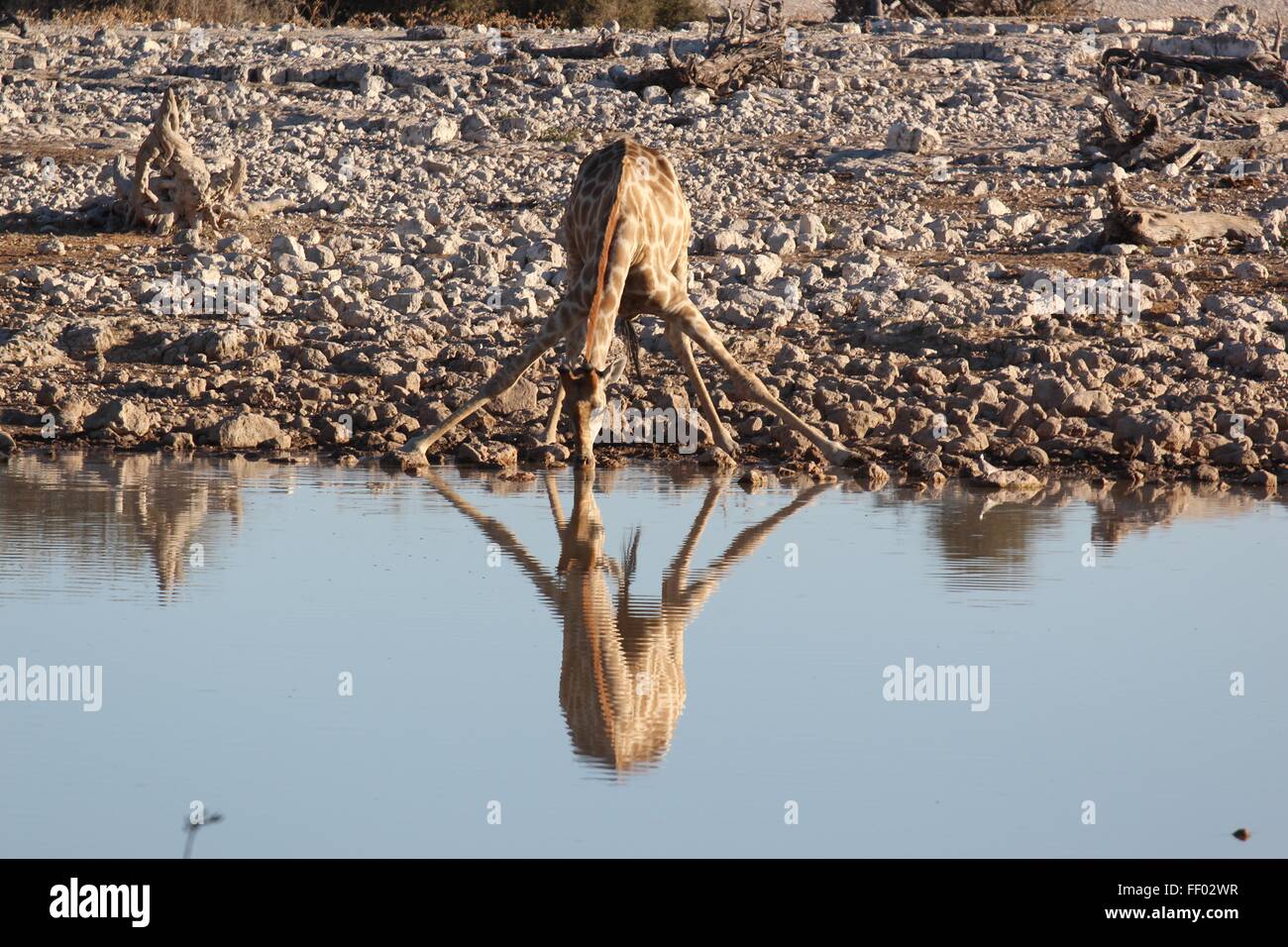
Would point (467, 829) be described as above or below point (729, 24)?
below

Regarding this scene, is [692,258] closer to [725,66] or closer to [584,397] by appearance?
[584,397]

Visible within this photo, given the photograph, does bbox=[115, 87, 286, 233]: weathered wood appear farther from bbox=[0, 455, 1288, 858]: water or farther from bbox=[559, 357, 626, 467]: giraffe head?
bbox=[559, 357, 626, 467]: giraffe head

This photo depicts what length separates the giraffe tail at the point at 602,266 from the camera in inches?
381

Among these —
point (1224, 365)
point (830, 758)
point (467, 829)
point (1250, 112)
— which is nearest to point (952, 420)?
point (1224, 365)

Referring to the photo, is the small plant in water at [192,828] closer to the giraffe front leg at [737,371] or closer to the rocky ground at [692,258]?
the giraffe front leg at [737,371]

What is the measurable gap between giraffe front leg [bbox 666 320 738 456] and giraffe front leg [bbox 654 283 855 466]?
9cm

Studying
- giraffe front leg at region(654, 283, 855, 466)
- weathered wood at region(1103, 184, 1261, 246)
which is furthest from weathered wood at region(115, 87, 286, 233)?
weathered wood at region(1103, 184, 1261, 246)

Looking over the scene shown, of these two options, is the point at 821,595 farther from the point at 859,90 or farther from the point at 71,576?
the point at 859,90

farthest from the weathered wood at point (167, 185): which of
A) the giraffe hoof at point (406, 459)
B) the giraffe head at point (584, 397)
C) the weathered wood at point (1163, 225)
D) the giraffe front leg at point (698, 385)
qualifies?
the weathered wood at point (1163, 225)

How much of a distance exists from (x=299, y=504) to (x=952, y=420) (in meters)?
3.95

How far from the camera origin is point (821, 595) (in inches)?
292

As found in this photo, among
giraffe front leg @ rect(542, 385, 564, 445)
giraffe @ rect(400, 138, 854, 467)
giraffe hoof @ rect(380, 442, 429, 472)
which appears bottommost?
giraffe hoof @ rect(380, 442, 429, 472)

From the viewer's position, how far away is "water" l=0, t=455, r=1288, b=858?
15.6 ft

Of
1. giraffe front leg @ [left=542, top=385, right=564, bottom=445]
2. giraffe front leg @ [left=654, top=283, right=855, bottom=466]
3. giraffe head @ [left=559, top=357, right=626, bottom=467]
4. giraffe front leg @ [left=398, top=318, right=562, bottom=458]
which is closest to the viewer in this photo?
giraffe head @ [left=559, top=357, right=626, bottom=467]
